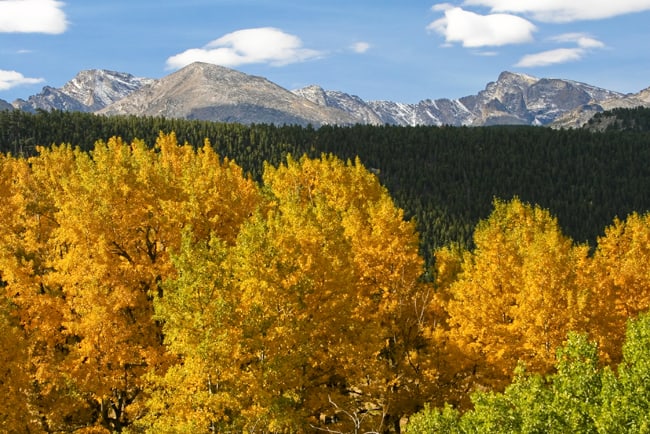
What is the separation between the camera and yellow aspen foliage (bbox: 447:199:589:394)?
36.7 metres

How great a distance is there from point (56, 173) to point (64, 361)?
33.0 m

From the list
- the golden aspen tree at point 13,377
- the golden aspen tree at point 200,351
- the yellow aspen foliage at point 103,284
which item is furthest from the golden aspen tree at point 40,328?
the golden aspen tree at point 200,351

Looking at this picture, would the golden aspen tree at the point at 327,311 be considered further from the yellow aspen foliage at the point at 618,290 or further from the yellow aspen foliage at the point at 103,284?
the yellow aspen foliage at the point at 618,290

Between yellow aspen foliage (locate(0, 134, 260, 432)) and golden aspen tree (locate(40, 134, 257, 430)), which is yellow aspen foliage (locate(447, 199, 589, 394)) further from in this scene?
golden aspen tree (locate(40, 134, 257, 430))

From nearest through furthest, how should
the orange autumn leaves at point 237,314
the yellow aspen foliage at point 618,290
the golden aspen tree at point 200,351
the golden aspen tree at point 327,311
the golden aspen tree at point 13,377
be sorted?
the golden aspen tree at point 200,351
the orange autumn leaves at point 237,314
the golden aspen tree at point 327,311
the golden aspen tree at point 13,377
the yellow aspen foliage at point 618,290

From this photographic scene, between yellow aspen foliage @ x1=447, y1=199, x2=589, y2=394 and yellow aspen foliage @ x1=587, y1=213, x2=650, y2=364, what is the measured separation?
3084 mm

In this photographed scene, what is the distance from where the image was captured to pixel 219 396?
79.3ft

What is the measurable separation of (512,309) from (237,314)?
66.9ft

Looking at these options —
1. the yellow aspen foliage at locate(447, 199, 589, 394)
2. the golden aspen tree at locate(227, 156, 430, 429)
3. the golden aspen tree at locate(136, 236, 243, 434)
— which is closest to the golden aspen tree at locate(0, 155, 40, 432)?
the golden aspen tree at locate(136, 236, 243, 434)

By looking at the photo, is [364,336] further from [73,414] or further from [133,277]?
[73,414]

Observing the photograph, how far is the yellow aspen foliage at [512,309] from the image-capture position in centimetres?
3669

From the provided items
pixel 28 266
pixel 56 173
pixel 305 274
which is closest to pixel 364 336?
pixel 305 274

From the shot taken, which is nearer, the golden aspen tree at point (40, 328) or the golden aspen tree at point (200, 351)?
the golden aspen tree at point (200, 351)

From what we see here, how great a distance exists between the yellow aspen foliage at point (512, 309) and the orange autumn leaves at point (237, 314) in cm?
13
